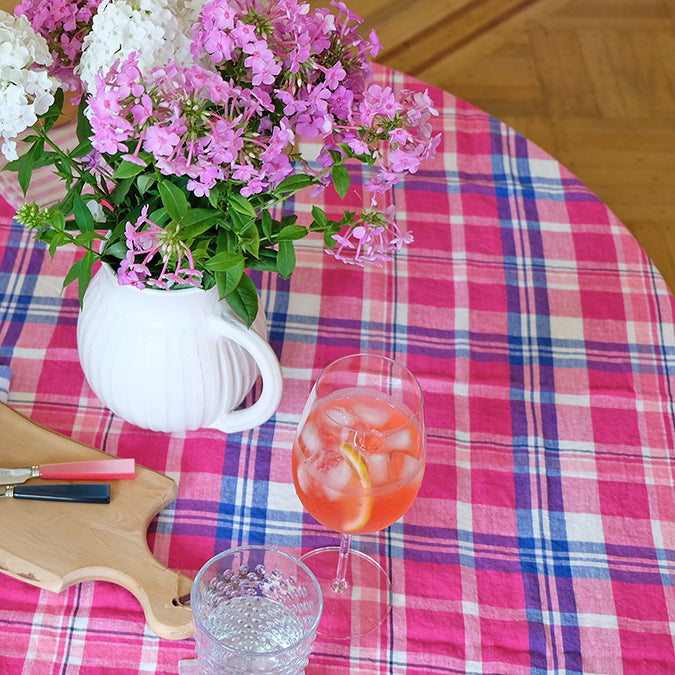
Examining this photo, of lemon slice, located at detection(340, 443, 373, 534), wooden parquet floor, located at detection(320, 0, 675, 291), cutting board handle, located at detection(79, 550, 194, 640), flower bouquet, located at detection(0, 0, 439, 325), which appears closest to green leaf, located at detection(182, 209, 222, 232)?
A: flower bouquet, located at detection(0, 0, 439, 325)

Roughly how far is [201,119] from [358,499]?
1.10 feet

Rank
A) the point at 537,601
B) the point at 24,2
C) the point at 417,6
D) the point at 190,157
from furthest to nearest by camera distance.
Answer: the point at 417,6
the point at 537,601
the point at 24,2
the point at 190,157

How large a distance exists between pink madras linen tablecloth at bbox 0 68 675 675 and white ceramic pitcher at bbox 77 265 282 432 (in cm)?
3

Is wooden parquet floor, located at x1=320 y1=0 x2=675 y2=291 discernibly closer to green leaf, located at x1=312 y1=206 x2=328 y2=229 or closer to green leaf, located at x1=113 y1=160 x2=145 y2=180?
green leaf, located at x1=312 y1=206 x2=328 y2=229

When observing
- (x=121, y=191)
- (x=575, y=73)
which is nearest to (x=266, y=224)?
(x=121, y=191)

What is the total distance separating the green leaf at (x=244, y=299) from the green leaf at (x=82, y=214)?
0.13 m

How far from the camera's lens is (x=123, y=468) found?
0.81m

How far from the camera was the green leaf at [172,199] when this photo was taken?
0.61 meters

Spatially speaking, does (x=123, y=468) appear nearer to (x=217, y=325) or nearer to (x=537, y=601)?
(x=217, y=325)

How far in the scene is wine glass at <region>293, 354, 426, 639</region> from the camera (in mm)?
681

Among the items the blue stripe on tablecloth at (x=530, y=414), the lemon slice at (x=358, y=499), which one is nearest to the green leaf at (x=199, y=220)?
the lemon slice at (x=358, y=499)

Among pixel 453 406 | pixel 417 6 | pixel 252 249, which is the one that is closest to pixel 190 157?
pixel 252 249

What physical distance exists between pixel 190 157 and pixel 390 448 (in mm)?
285

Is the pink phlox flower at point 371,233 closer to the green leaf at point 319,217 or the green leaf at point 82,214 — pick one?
the green leaf at point 319,217
